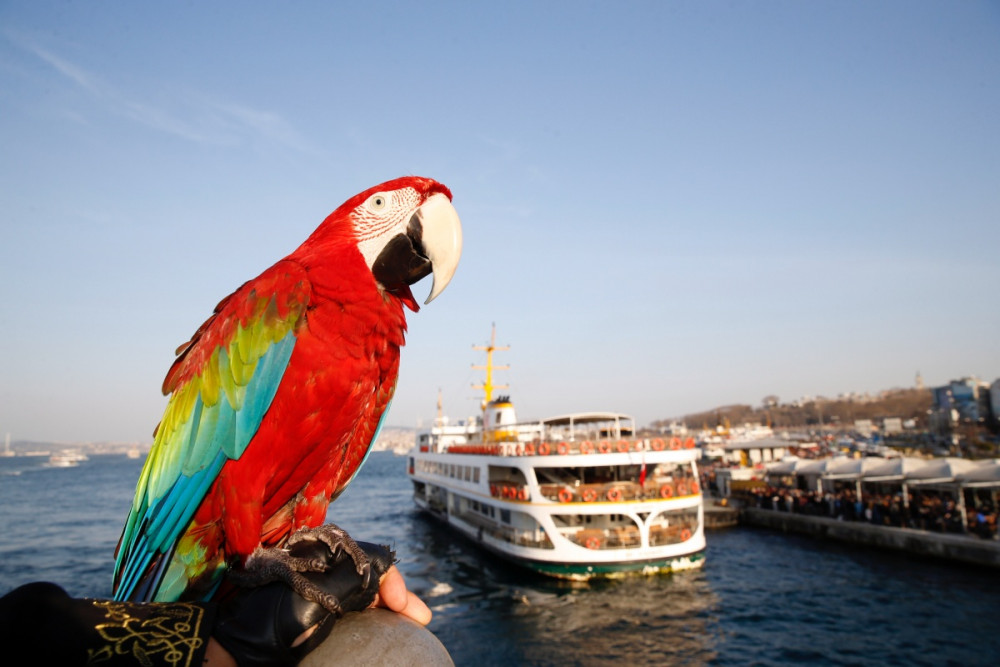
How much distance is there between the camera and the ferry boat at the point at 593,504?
746 inches

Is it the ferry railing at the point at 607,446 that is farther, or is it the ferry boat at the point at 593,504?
the ferry railing at the point at 607,446

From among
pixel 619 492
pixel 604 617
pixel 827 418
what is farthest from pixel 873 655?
pixel 827 418

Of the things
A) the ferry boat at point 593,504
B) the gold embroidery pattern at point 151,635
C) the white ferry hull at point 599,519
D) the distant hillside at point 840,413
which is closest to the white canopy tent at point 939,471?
the ferry boat at point 593,504

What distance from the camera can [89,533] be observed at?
3469 cm

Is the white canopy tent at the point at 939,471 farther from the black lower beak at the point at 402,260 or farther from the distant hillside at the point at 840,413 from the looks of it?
the distant hillside at the point at 840,413

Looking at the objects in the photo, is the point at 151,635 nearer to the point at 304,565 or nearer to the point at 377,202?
the point at 304,565

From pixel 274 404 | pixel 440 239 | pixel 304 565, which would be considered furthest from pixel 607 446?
pixel 304 565

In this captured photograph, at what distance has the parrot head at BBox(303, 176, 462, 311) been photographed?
2.60 meters

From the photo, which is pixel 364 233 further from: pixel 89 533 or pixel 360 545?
pixel 89 533

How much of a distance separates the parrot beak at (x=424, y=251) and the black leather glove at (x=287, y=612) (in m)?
1.22

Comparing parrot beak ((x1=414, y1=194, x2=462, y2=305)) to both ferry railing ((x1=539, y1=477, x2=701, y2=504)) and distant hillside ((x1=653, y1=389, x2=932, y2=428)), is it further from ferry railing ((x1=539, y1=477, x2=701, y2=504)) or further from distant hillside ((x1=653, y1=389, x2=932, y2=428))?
distant hillside ((x1=653, y1=389, x2=932, y2=428))

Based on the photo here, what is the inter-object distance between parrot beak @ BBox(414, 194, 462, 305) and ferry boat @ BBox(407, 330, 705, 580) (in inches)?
697

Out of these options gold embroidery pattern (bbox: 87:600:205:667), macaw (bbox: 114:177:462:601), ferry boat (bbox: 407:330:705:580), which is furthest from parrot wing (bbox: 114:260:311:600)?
ferry boat (bbox: 407:330:705:580)

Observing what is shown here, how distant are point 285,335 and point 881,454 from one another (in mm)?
Result: 59623
